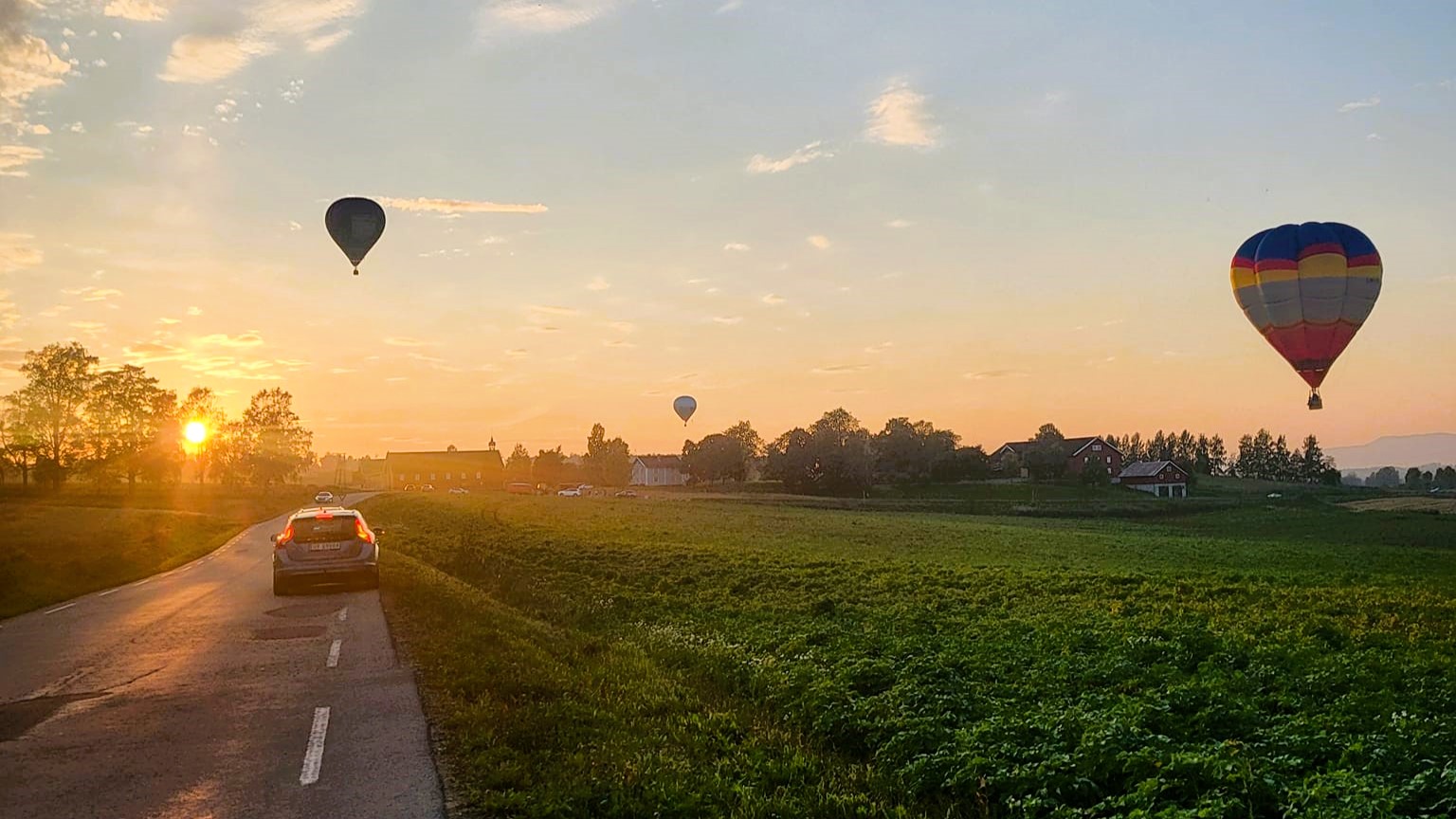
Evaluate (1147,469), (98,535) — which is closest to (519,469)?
(1147,469)

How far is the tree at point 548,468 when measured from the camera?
172 meters

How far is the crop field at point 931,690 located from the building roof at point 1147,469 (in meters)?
124

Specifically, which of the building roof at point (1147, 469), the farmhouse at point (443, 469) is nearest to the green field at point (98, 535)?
the farmhouse at point (443, 469)

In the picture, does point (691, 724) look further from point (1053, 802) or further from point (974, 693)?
point (1053, 802)

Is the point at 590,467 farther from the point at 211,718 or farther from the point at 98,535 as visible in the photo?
the point at 211,718

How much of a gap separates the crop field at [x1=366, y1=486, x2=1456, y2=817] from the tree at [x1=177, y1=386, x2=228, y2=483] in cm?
11670

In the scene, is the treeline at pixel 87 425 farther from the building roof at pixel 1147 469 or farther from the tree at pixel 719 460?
the building roof at pixel 1147 469

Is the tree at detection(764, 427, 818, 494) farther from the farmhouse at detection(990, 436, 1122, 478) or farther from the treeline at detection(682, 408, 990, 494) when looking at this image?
the farmhouse at detection(990, 436, 1122, 478)

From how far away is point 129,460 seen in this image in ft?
329

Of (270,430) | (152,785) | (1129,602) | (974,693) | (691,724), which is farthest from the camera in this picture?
(270,430)

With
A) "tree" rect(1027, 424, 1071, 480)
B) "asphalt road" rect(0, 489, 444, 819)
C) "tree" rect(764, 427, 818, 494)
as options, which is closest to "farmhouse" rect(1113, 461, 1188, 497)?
"tree" rect(1027, 424, 1071, 480)

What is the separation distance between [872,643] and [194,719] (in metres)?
8.87

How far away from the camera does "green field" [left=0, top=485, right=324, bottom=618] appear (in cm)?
2706

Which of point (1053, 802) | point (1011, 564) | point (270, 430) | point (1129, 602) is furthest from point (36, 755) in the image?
point (270, 430)
